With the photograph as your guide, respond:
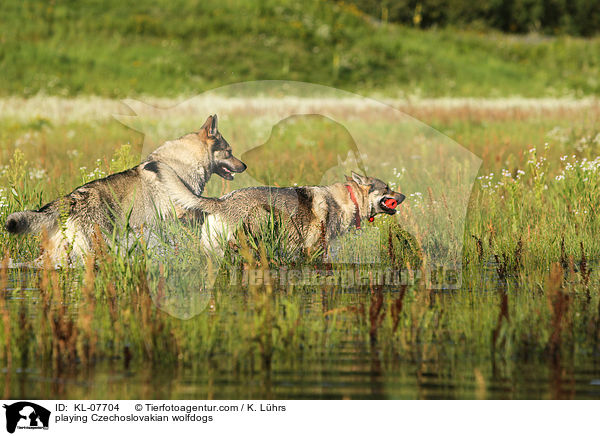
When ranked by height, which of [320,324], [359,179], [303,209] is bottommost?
[320,324]

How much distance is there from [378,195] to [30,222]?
344cm

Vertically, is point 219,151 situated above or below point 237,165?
above

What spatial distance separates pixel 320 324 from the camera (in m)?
6.61

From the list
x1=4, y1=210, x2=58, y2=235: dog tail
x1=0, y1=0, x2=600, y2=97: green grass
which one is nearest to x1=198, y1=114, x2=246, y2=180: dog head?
x1=4, y1=210, x2=58, y2=235: dog tail

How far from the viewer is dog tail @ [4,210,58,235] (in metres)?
7.75

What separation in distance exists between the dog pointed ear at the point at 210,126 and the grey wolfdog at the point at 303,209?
62cm

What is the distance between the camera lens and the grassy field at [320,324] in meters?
5.38

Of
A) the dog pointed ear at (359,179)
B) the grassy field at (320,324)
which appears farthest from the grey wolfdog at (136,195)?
the dog pointed ear at (359,179)

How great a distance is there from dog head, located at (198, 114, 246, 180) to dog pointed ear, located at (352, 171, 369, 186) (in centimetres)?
105

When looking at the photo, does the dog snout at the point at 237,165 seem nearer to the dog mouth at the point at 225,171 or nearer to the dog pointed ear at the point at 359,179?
the dog mouth at the point at 225,171

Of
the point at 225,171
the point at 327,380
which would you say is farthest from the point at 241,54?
the point at 327,380

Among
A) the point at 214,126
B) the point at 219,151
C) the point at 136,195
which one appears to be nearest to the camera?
→ the point at 214,126
